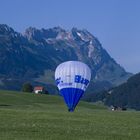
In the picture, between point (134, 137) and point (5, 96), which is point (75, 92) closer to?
point (134, 137)

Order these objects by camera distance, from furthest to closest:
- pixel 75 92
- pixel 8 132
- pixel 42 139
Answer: pixel 75 92 < pixel 8 132 < pixel 42 139

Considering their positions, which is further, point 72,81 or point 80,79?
point 80,79

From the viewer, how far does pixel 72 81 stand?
6756 centimetres

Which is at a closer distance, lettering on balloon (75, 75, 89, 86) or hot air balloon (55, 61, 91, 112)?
hot air balloon (55, 61, 91, 112)

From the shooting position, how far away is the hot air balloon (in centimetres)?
6756

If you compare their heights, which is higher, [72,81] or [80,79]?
[80,79]

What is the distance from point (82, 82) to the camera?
68250mm

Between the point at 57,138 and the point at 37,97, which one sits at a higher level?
the point at 37,97

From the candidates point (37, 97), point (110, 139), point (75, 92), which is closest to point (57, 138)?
point (110, 139)

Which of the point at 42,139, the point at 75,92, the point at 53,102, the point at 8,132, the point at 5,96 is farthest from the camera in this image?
the point at 53,102

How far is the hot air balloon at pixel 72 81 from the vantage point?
6756 cm

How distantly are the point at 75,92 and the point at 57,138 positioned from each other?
44406mm

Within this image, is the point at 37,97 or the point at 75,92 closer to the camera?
the point at 75,92

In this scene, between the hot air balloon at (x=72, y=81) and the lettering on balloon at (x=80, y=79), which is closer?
the hot air balloon at (x=72, y=81)
